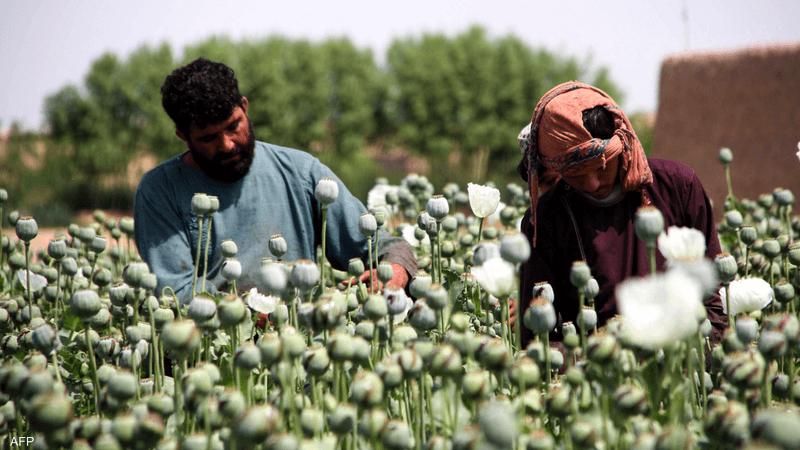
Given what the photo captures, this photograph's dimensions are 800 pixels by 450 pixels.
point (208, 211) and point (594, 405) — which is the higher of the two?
point (208, 211)

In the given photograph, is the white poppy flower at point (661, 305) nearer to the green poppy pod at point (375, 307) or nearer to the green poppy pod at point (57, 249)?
the green poppy pod at point (375, 307)

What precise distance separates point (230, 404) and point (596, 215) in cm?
154

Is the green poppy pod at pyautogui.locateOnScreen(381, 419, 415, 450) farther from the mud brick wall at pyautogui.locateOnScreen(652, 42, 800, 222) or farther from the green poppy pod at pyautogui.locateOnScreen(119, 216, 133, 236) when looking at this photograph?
the mud brick wall at pyautogui.locateOnScreen(652, 42, 800, 222)

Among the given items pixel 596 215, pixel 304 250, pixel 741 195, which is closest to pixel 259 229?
pixel 304 250

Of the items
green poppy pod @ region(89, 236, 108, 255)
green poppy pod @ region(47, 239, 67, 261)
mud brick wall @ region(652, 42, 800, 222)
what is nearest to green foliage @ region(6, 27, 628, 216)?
mud brick wall @ region(652, 42, 800, 222)

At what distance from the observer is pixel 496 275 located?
3.48ft

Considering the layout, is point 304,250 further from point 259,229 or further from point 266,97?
point 266,97

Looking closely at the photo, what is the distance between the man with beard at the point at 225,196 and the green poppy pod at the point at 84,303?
1.18m

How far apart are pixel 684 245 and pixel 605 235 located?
1.20 meters

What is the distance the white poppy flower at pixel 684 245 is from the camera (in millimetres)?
888

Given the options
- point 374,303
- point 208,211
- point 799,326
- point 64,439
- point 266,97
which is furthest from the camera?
point 266,97

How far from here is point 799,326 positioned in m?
1.00

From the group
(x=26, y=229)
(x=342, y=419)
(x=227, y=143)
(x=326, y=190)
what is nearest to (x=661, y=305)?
(x=342, y=419)

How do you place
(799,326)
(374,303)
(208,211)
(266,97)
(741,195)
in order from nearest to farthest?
1. (799,326)
2. (374,303)
3. (208,211)
4. (741,195)
5. (266,97)
